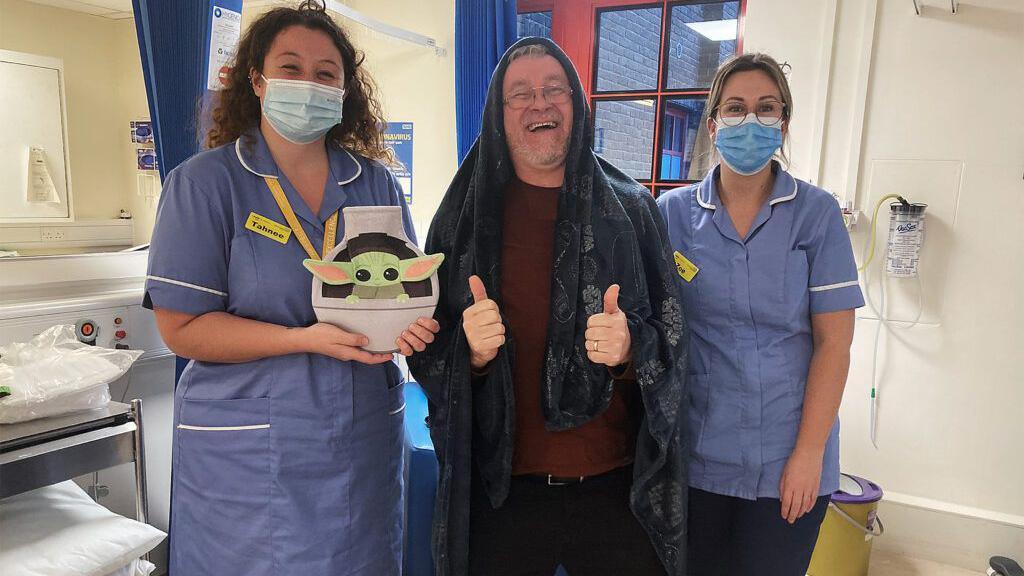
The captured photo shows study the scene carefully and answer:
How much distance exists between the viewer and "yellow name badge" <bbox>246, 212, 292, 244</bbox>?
122 cm

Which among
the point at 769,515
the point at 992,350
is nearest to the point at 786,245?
the point at 769,515

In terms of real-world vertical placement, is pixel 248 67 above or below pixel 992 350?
above

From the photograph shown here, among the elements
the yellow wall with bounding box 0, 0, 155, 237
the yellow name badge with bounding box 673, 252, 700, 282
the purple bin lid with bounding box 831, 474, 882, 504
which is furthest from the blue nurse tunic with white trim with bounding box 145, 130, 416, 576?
the yellow wall with bounding box 0, 0, 155, 237

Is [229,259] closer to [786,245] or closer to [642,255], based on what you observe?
[642,255]

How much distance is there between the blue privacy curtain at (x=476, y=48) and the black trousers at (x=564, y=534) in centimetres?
207

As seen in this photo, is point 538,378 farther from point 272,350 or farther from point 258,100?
point 258,100

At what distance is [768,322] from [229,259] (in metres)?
1.12

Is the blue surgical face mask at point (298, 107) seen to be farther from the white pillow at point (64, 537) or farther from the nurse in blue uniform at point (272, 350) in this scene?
the white pillow at point (64, 537)

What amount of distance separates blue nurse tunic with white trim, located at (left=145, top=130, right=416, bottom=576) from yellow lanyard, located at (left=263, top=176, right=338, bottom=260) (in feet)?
0.04

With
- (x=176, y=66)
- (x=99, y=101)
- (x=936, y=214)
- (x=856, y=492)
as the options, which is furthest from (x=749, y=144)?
(x=99, y=101)

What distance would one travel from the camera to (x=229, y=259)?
1.22 m

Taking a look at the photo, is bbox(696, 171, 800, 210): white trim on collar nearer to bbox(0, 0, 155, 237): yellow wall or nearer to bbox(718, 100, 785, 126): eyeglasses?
bbox(718, 100, 785, 126): eyeglasses

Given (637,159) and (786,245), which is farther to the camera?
(637,159)

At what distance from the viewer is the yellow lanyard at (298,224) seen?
1246 mm
